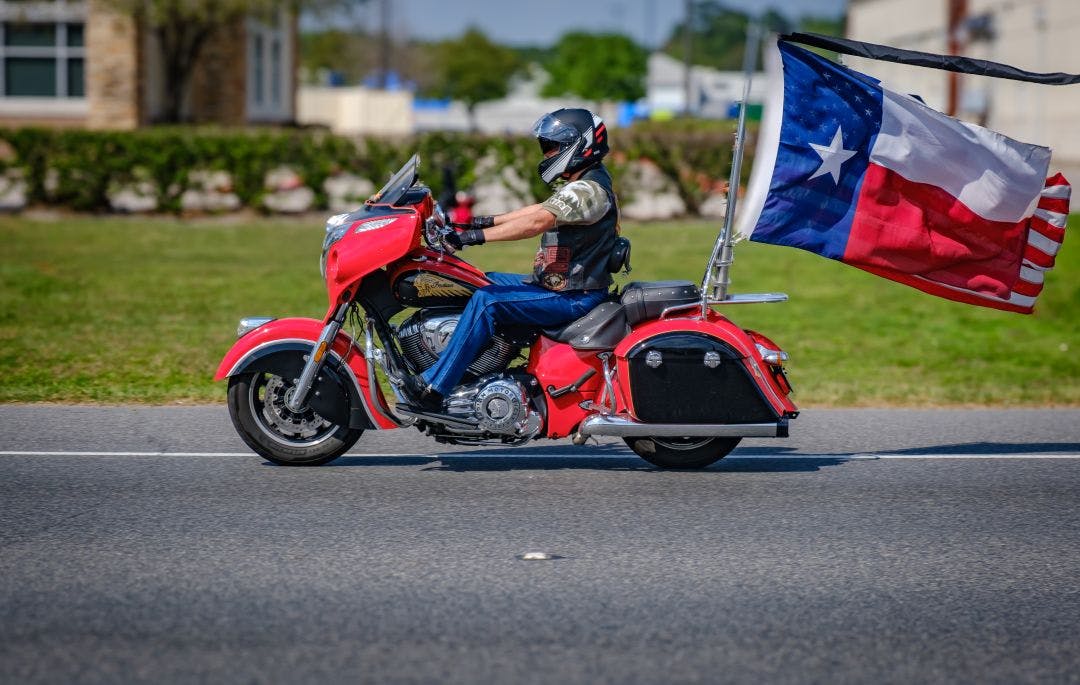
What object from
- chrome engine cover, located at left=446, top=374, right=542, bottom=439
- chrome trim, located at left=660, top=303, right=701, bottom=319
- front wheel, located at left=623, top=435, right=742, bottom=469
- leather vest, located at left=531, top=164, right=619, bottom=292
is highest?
leather vest, located at left=531, top=164, right=619, bottom=292

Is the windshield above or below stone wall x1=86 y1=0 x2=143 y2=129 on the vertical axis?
below

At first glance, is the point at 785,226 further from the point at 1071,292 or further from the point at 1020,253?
the point at 1071,292

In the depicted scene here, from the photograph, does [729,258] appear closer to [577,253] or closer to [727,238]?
[727,238]

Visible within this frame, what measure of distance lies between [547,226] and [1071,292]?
35.4ft

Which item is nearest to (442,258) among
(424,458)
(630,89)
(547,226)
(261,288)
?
(547,226)

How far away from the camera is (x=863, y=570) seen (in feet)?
18.9

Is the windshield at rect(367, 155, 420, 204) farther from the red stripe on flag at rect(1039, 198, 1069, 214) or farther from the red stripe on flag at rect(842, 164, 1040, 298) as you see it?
the red stripe on flag at rect(1039, 198, 1069, 214)

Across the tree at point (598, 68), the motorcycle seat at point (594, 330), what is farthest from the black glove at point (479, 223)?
the tree at point (598, 68)

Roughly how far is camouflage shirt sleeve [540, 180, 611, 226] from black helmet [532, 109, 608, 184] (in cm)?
14

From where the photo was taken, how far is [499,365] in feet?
24.3

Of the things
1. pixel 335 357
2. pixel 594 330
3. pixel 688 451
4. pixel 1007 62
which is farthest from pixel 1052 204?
pixel 1007 62

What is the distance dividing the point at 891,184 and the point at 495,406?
248 cm

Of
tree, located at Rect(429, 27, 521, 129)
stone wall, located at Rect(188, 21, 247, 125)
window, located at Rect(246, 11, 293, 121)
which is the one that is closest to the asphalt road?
stone wall, located at Rect(188, 21, 247, 125)

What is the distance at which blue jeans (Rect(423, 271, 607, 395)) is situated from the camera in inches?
283
